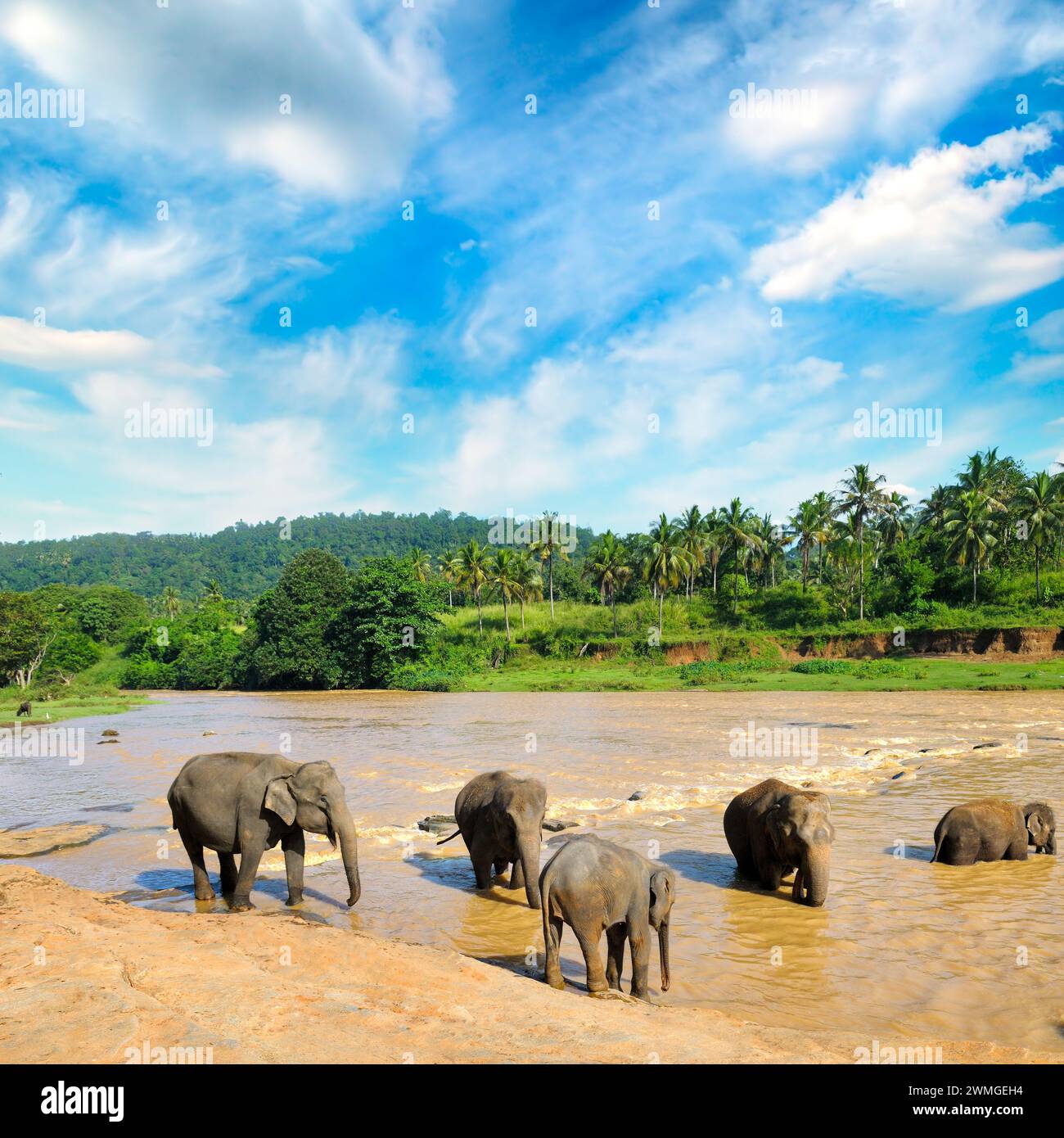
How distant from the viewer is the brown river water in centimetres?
758

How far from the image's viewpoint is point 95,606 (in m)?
86.1

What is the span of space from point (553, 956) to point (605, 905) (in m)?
0.70

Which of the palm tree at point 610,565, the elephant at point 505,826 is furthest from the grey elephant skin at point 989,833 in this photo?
the palm tree at point 610,565

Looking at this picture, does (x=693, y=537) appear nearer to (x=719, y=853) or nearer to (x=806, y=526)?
(x=806, y=526)

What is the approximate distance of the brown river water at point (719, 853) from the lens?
24.9 ft

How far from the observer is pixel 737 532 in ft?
244

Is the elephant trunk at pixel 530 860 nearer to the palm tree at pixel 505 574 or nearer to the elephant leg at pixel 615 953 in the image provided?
the elephant leg at pixel 615 953

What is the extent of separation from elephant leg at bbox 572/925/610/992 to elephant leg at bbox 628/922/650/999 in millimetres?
294

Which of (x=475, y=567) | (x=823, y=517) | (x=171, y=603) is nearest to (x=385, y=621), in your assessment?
(x=475, y=567)

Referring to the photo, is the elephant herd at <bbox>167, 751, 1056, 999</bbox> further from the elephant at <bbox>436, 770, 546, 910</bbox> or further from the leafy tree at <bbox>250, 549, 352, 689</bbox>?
the leafy tree at <bbox>250, 549, 352, 689</bbox>

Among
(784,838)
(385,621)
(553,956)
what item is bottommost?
(553,956)

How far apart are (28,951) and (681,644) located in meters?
57.9
